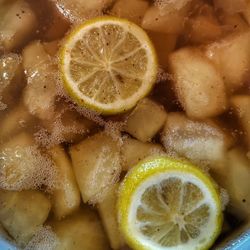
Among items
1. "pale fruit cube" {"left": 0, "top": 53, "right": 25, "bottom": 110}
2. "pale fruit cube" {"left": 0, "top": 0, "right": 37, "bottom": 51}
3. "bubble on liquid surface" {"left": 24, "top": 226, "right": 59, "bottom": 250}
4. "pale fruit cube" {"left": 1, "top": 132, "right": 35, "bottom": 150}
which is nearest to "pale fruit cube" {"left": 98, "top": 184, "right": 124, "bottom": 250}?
"bubble on liquid surface" {"left": 24, "top": 226, "right": 59, "bottom": 250}

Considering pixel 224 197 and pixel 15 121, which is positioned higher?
pixel 15 121

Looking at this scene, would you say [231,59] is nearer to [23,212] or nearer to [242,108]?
[242,108]

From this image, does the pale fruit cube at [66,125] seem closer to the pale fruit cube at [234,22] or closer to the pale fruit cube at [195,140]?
the pale fruit cube at [195,140]

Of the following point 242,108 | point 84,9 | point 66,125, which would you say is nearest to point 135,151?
point 66,125

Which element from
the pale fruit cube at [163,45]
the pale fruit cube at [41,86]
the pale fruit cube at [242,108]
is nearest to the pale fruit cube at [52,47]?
the pale fruit cube at [41,86]

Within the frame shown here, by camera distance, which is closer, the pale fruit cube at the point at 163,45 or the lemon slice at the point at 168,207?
the lemon slice at the point at 168,207

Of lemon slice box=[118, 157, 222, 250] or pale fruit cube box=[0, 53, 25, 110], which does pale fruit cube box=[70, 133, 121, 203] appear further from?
pale fruit cube box=[0, 53, 25, 110]

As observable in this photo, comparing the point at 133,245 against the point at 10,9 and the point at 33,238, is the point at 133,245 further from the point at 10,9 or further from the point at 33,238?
the point at 10,9
